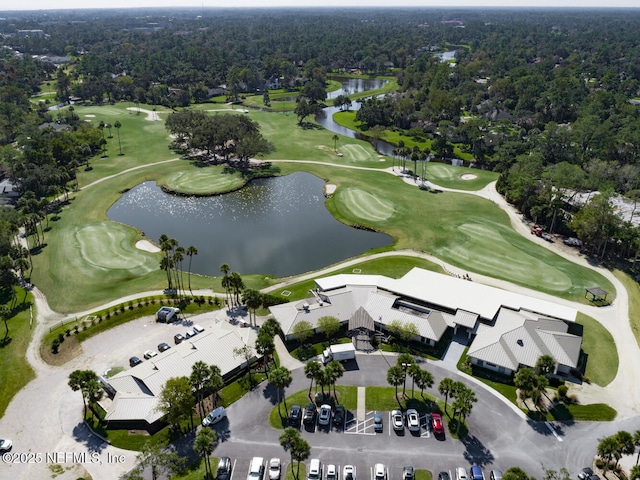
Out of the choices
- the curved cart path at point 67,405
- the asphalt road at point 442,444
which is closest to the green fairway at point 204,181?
the curved cart path at point 67,405

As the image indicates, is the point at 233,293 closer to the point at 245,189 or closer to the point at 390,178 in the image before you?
the point at 245,189

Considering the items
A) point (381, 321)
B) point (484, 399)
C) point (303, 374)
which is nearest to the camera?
point (484, 399)

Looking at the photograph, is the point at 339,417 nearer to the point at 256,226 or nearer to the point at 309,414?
the point at 309,414

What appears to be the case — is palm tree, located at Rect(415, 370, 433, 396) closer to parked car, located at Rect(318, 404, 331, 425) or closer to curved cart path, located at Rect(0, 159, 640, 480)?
parked car, located at Rect(318, 404, 331, 425)

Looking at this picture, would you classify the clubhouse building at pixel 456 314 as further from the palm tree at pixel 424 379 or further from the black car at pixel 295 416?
the black car at pixel 295 416

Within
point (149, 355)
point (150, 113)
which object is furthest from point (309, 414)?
point (150, 113)

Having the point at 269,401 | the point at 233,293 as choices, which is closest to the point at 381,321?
the point at 269,401
